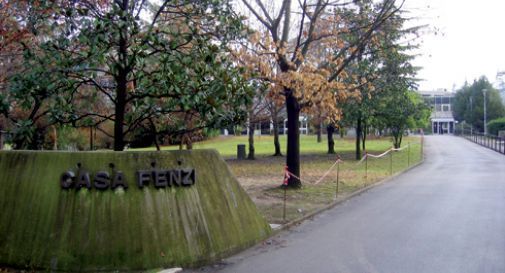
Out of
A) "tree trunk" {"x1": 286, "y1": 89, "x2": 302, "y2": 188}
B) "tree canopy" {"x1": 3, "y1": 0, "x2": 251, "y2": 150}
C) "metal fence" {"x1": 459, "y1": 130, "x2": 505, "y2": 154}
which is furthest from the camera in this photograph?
"metal fence" {"x1": 459, "y1": 130, "x2": 505, "y2": 154}

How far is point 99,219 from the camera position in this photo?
7.07 m

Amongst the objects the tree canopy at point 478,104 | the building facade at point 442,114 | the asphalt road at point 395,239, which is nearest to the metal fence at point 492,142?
the asphalt road at point 395,239

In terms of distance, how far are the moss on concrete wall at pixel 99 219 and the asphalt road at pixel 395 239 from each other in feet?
1.80

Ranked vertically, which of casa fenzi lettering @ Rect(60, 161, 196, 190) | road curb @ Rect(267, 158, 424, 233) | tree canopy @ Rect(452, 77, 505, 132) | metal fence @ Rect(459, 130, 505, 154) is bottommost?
road curb @ Rect(267, 158, 424, 233)

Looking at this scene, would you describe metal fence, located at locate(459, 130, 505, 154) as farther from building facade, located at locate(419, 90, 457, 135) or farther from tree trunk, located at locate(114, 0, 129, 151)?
building facade, located at locate(419, 90, 457, 135)

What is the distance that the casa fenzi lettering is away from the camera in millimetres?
7129

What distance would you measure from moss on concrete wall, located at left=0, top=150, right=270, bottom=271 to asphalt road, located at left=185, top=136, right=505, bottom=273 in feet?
1.80

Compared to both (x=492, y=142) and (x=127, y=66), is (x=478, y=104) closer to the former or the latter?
(x=492, y=142)

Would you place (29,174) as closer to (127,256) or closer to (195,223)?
(127,256)

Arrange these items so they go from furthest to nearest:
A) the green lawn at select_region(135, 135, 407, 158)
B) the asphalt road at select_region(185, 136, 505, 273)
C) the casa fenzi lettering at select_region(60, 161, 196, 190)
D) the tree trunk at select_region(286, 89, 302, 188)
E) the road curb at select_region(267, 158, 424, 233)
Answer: the green lawn at select_region(135, 135, 407, 158) → the tree trunk at select_region(286, 89, 302, 188) → the road curb at select_region(267, 158, 424, 233) → the asphalt road at select_region(185, 136, 505, 273) → the casa fenzi lettering at select_region(60, 161, 196, 190)

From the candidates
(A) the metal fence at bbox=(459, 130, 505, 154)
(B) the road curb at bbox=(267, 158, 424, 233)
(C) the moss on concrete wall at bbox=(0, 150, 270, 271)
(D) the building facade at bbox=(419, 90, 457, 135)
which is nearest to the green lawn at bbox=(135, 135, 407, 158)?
(A) the metal fence at bbox=(459, 130, 505, 154)

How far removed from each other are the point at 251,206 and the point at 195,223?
1667mm

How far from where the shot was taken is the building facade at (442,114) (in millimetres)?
110688

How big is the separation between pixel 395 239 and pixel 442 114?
377ft
